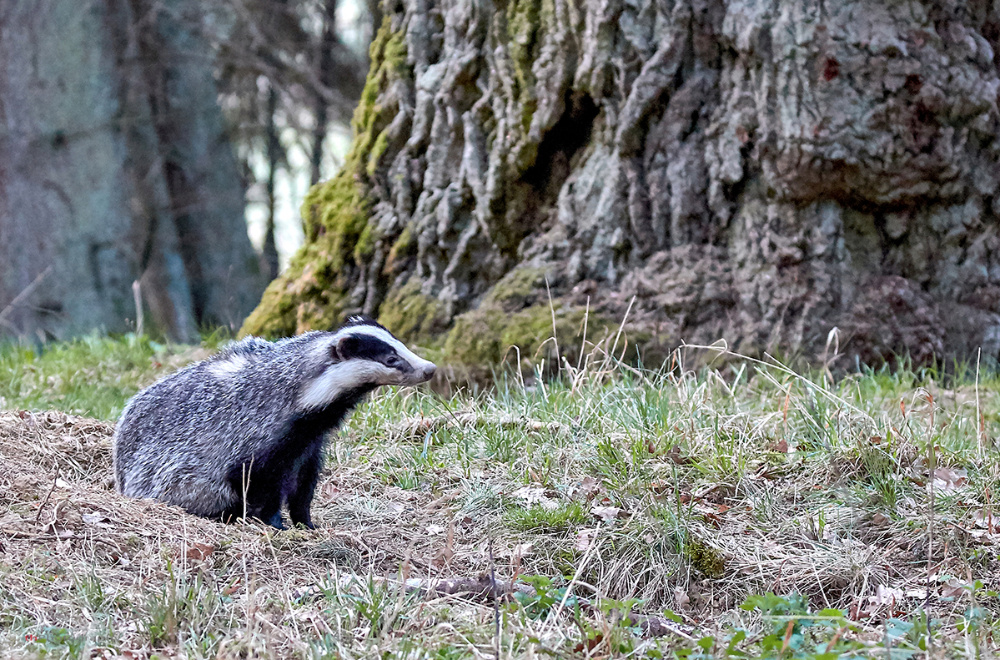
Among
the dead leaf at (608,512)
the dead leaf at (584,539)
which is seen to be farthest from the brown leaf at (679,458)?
the dead leaf at (584,539)

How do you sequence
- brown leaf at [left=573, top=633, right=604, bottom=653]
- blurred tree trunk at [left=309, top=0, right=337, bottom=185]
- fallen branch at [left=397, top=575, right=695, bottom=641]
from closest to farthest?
1. brown leaf at [left=573, top=633, right=604, bottom=653]
2. fallen branch at [left=397, top=575, right=695, bottom=641]
3. blurred tree trunk at [left=309, top=0, right=337, bottom=185]

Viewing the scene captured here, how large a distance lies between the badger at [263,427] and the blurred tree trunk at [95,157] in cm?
477

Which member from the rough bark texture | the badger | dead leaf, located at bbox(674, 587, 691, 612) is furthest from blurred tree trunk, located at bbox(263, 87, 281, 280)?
dead leaf, located at bbox(674, 587, 691, 612)

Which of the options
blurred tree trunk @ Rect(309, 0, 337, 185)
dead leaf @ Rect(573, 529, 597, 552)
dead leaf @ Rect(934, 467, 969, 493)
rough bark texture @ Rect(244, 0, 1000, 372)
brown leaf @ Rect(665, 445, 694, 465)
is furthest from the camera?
blurred tree trunk @ Rect(309, 0, 337, 185)

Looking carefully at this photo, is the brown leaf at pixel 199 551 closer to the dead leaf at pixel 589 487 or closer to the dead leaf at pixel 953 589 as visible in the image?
the dead leaf at pixel 589 487

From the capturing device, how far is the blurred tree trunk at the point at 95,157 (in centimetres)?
1031

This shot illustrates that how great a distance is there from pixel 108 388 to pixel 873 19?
17.4 feet

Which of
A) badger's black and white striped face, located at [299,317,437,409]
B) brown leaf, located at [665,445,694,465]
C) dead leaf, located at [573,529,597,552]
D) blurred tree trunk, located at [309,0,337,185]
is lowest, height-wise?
dead leaf, located at [573,529,597,552]

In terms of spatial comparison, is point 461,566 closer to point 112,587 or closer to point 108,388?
point 112,587

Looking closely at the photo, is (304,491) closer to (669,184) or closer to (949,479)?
(949,479)

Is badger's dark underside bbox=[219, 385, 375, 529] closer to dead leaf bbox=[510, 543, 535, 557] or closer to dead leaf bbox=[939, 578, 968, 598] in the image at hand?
dead leaf bbox=[510, 543, 535, 557]

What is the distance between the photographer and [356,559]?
3.67 metres

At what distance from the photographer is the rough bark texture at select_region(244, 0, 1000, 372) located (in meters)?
5.77

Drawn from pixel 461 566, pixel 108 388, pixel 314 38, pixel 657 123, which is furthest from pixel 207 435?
pixel 314 38
